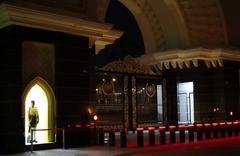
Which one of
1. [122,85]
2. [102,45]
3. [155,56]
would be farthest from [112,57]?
[102,45]

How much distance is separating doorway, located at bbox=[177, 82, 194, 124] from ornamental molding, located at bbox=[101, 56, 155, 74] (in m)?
3.14

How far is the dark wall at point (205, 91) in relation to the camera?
2594 cm

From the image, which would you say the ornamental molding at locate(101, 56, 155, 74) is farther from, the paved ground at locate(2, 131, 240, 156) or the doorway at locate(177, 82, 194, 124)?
the paved ground at locate(2, 131, 240, 156)

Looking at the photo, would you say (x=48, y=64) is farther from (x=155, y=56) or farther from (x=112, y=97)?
(x=155, y=56)

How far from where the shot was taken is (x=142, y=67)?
79.2 feet

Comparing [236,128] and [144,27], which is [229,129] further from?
[144,27]

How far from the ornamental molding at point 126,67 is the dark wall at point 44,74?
370 centimetres

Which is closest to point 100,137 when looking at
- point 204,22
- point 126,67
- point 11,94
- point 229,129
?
point 11,94

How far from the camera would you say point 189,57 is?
25.6m

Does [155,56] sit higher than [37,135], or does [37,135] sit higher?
[155,56]

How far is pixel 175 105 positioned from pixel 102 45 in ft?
24.5

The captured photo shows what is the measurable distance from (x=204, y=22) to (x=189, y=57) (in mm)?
2358

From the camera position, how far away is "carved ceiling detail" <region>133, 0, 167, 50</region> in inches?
1031

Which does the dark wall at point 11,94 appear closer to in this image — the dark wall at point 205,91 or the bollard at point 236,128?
the dark wall at point 205,91
